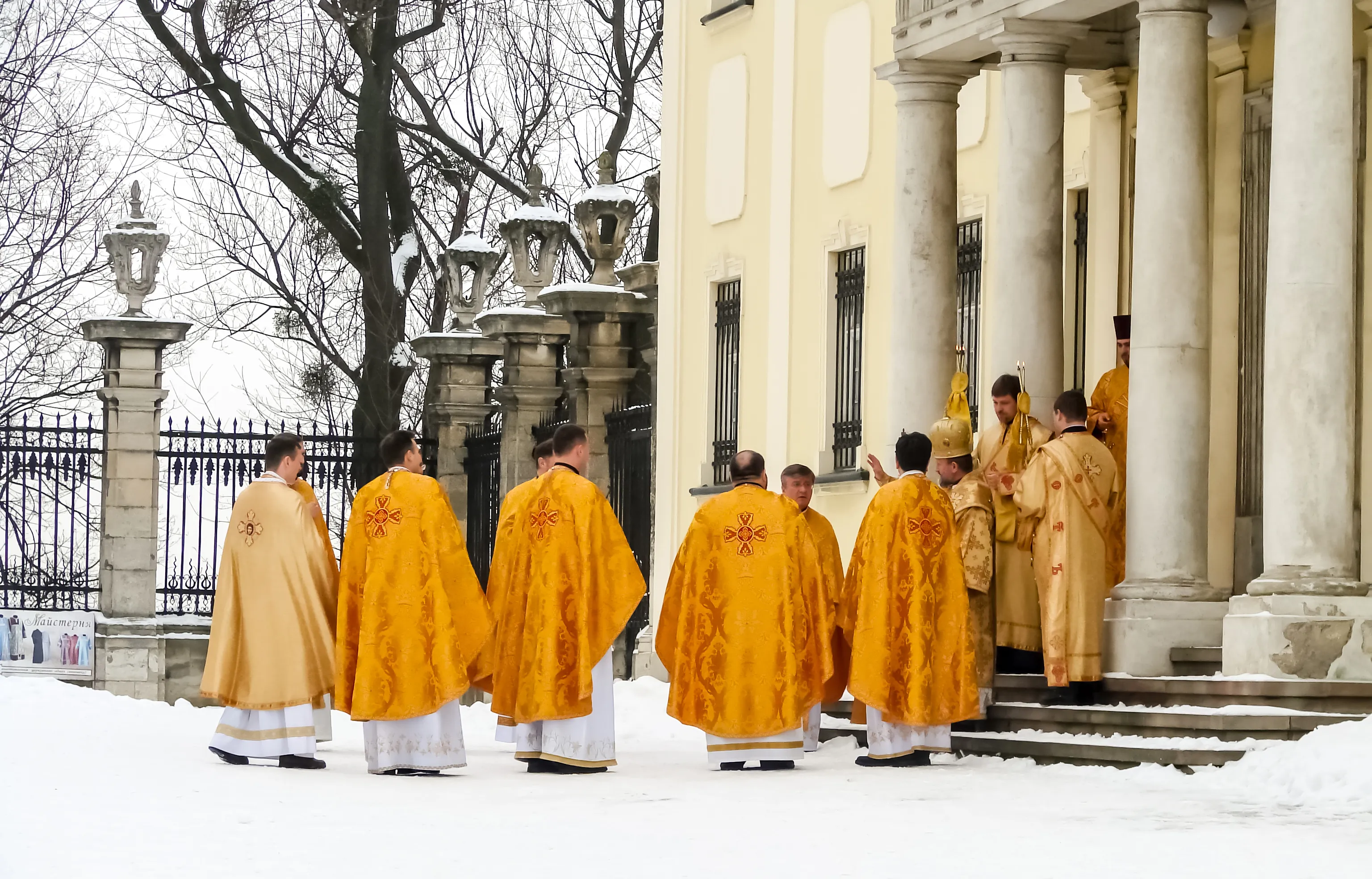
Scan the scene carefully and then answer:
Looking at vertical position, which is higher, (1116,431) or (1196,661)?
(1116,431)

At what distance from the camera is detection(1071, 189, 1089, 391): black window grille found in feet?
51.5

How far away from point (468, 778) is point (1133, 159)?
20.8ft

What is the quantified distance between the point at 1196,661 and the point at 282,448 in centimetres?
503

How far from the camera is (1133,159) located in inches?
598

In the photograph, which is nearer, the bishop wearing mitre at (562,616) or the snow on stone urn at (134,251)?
the bishop wearing mitre at (562,616)

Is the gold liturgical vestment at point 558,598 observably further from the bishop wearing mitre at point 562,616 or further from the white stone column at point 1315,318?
the white stone column at point 1315,318

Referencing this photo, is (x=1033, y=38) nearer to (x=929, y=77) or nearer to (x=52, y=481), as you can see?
(x=929, y=77)

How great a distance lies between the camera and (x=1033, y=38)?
14.0 meters

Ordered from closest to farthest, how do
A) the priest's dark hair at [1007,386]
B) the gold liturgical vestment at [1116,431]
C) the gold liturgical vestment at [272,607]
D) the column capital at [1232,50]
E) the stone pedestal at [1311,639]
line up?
the stone pedestal at [1311,639]
the gold liturgical vestment at [272,607]
the priest's dark hair at [1007,386]
the gold liturgical vestment at [1116,431]
the column capital at [1232,50]

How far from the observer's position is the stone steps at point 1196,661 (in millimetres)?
12281

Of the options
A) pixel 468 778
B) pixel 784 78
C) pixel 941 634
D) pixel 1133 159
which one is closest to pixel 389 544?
pixel 468 778

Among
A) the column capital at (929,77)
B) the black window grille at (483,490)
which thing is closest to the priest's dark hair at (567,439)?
the column capital at (929,77)

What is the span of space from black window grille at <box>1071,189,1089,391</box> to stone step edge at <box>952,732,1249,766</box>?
380cm

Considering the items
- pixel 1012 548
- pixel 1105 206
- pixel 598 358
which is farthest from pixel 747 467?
pixel 598 358
